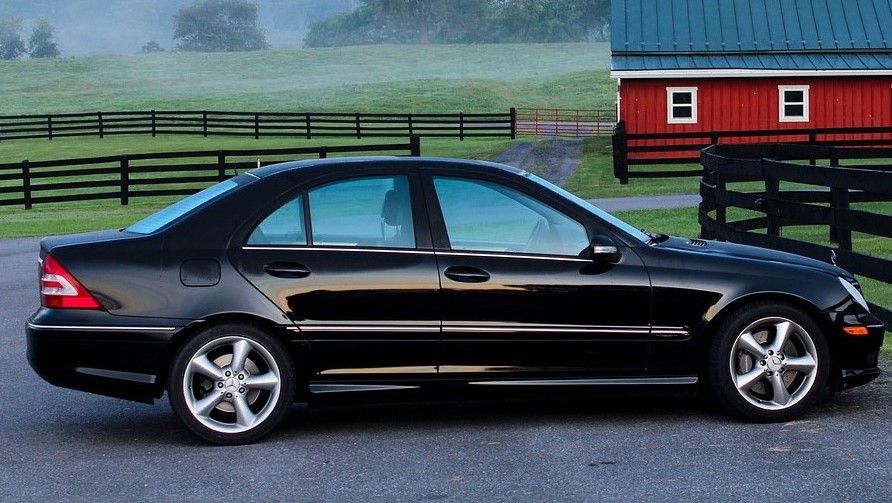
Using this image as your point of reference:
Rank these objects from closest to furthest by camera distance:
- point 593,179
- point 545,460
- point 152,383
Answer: point 545,460, point 152,383, point 593,179

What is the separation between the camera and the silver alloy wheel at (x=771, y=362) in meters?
6.92

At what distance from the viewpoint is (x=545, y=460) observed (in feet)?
20.6

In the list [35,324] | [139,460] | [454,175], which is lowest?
[139,460]

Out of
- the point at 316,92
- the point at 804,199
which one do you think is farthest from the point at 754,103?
the point at 316,92

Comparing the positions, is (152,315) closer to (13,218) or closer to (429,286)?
(429,286)

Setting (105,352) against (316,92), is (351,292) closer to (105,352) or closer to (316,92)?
(105,352)

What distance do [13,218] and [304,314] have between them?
2304 centimetres

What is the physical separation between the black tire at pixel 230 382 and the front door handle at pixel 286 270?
293 millimetres

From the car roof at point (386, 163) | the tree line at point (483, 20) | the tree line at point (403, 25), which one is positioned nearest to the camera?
the car roof at point (386, 163)

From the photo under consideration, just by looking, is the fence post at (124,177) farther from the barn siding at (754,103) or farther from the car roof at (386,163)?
the car roof at (386,163)

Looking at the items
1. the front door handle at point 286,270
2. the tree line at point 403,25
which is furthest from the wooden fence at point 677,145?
the tree line at point 403,25

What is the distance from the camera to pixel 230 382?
21.8ft

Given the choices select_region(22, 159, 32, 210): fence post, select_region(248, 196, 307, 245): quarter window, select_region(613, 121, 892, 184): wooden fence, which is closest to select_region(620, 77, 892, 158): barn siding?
select_region(613, 121, 892, 184): wooden fence

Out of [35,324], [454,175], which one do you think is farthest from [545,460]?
[35,324]
